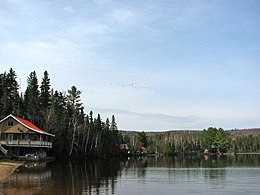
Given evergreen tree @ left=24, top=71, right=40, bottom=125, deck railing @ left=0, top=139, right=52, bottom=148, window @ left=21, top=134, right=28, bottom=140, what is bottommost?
deck railing @ left=0, top=139, right=52, bottom=148

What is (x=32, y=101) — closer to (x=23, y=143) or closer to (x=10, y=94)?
(x=10, y=94)

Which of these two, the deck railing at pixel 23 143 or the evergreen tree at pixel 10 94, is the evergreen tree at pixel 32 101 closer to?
the evergreen tree at pixel 10 94

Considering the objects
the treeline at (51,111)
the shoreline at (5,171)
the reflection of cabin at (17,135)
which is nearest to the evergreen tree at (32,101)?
the treeline at (51,111)

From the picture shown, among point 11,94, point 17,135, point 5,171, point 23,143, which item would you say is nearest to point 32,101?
point 11,94

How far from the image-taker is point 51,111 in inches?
2726

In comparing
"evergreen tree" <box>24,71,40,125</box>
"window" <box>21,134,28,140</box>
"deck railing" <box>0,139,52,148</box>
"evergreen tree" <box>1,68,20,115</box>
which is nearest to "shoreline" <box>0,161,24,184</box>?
"deck railing" <box>0,139,52,148</box>

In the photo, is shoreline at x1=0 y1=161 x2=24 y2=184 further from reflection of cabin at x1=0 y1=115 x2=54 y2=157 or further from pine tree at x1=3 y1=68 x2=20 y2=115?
pine tree at x1=3 y1=68 x2=20 y2=115

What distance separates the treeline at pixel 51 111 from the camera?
228 ft

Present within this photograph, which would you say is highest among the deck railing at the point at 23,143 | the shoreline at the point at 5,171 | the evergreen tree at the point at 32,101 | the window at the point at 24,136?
the evergreen tree at the point at 32,101

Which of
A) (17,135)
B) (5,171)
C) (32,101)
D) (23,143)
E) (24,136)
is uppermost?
(32,101)

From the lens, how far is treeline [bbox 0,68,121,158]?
69.6 m

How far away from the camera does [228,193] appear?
2353 cm

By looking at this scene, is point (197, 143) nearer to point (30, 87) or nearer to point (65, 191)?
point (30, 87)

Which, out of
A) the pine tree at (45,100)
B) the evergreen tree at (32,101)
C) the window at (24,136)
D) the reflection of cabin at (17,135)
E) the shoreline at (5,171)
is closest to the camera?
the shoreline at (5,171)
